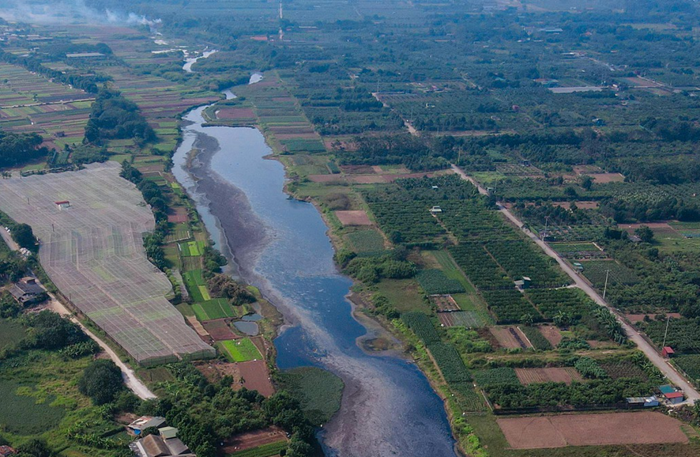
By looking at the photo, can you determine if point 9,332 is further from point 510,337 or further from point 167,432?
point 510,337

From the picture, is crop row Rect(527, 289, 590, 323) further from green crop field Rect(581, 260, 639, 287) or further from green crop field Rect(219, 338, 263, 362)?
green crop field Rect(219, 338, 263, 362)

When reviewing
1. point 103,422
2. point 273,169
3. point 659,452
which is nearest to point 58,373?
point 103,422

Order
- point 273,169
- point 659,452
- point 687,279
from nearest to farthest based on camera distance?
point 659,452, point 687,279, point 273,169

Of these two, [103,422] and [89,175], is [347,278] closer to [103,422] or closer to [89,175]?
[103,422]

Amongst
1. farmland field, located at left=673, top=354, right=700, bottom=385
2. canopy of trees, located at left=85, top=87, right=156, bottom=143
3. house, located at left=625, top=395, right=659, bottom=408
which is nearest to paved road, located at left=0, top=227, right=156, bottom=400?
house, located at left=625, top=395, right=659, bottom=408

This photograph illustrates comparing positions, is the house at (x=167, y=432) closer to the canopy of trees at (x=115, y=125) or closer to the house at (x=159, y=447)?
the house at (x=159, y=447)

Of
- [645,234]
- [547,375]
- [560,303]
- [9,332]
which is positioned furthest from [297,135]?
[547,375]
